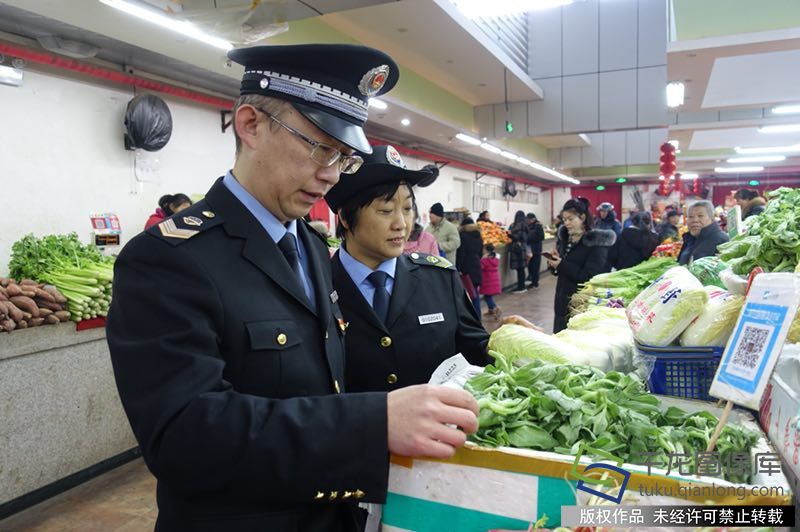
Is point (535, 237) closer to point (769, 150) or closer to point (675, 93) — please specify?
point (675, 93)

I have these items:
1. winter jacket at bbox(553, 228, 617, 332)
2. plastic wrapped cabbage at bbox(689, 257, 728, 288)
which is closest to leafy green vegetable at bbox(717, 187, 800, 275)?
plastic wrapped cabbage at bbox(689, 257, 728, 288)

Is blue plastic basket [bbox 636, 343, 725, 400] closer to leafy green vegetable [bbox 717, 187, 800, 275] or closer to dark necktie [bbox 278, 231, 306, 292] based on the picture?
leafy green vegetable [bbox 717, 187, 800, 275]

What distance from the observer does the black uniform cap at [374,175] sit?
194 cm

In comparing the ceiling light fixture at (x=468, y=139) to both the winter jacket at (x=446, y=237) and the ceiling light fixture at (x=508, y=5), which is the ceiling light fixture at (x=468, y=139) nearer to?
the winter jacket at (x=446, y=237)

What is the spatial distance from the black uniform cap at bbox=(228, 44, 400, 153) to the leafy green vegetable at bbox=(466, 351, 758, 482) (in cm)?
63

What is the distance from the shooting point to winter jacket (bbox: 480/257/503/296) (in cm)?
1037

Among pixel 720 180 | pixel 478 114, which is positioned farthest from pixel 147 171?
pixel 720 180

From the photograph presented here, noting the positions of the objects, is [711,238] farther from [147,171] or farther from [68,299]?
[147,171]

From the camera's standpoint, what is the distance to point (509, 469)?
103 centimetres

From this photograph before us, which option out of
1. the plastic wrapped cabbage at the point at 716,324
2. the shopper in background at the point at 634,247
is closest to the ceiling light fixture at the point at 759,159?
the shopper in background at the point at 634,247

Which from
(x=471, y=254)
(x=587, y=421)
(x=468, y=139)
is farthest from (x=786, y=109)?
(x=587, y=421)

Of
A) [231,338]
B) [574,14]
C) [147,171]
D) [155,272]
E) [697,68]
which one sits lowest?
[231,338]

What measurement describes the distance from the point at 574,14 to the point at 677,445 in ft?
37.6

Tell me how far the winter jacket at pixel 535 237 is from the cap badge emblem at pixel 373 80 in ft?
40.3
